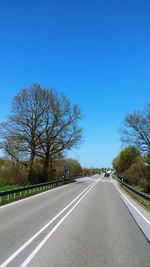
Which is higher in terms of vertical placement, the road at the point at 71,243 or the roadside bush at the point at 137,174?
the roadside bush at the point at 137,174

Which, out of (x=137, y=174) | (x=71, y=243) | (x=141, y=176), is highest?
(x=137, y=174)

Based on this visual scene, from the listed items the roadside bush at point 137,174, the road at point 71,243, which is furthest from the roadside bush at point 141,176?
the road at point 71,243

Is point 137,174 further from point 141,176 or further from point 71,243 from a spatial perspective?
point 71,243

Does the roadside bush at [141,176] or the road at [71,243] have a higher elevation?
the roadside bush at [141,176]

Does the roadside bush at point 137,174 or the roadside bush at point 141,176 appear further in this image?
the roadside bush at point 137,174

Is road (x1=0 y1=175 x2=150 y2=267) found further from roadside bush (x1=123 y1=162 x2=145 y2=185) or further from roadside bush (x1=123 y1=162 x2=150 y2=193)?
roadside bush (x1=123 y1=162 x2=145 y2=185)

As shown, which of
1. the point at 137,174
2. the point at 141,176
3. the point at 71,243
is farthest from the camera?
the point at 137,174

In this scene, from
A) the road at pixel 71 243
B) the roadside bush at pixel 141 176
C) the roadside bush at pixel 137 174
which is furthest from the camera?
the roadside bush at pixel 137 174

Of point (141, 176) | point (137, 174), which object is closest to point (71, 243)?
point (141, 176)

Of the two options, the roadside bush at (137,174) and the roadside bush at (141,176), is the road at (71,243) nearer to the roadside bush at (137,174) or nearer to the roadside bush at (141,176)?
A: the roadside bush at (141,176)

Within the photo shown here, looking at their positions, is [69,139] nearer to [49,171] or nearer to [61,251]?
[49,171]

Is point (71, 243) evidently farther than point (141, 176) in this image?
No

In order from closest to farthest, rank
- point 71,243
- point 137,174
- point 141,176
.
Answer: point 71,243 → point 141,176 → point 137,174

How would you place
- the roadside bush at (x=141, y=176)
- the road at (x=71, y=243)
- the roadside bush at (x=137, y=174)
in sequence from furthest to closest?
the roadside bush at (x=137, y=174)
the roadside bush at (x=141, y=176)
the road at (x=71, y=243)
